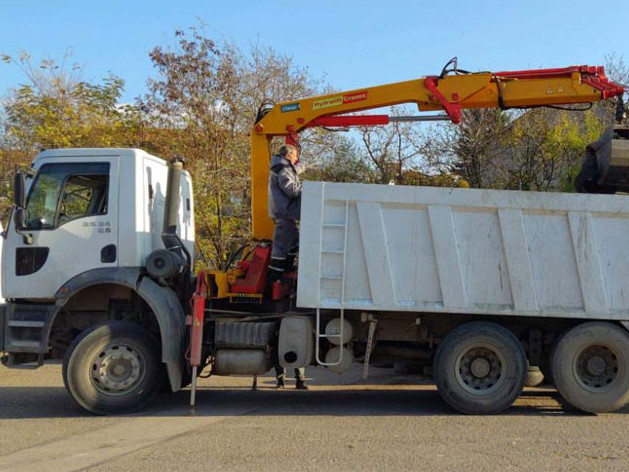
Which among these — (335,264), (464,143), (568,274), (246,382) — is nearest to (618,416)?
(568,274)

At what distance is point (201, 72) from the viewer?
1620 cm

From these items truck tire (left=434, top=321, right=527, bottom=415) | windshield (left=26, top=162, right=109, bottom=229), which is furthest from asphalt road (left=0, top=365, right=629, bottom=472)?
windshield (left=26, top=162, right=109, bottom=229)

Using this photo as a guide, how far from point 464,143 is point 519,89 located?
9.81 meters

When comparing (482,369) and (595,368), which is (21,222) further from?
(595,368)

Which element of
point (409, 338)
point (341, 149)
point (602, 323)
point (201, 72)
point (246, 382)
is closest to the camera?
point (602, 323)

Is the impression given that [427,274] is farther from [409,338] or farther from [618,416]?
[618,416]

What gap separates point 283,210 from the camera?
7.57m

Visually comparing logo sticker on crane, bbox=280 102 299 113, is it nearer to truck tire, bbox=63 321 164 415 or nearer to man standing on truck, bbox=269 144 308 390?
man standing on truck, bbox=269 144 308 390

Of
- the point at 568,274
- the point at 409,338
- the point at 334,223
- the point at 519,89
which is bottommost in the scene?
the point at 409,338

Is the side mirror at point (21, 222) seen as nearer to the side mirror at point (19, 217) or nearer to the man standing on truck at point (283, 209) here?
the side mirror at point (19, 217)

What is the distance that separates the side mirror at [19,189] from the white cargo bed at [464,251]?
320cm

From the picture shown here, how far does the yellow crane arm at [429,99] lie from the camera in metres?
7.77

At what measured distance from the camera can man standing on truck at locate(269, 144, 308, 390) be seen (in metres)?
7.56

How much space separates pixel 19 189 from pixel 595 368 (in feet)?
22.1
